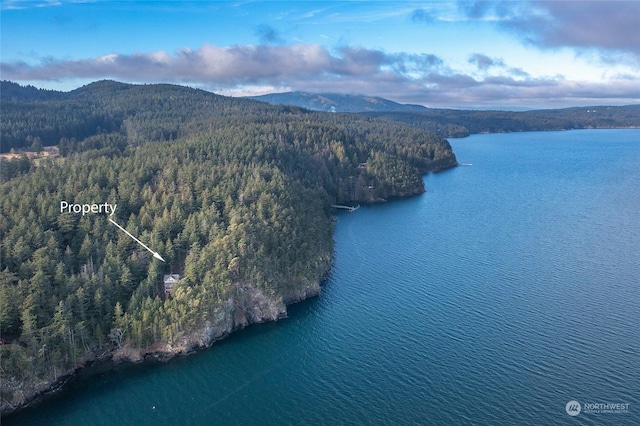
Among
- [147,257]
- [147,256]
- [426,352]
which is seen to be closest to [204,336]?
[147,257]

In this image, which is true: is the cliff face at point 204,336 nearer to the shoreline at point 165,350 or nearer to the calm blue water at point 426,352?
the shoreline at point 165,350

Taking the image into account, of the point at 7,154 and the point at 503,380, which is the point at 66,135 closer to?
the point at 7,154

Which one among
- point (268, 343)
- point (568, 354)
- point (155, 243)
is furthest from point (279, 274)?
point (568, 354)

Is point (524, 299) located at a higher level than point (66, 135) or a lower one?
lower

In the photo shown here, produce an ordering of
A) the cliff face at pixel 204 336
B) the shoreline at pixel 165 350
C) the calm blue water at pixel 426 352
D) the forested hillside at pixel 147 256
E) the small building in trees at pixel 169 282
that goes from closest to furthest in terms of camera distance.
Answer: the calm blue water at pixel 426 352, the cliff face at pixel 204 336, the shoreline at pixel 165 350, the forested hillside at pixel 147 256, the small building in trees at pixel 169 282

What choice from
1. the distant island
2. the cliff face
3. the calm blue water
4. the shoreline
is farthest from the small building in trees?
the calm blue water

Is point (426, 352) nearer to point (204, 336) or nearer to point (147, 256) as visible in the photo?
point (204, 336)

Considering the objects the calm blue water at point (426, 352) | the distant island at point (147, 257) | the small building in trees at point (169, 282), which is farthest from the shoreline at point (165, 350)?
the small building in trees at point (169, 282)
